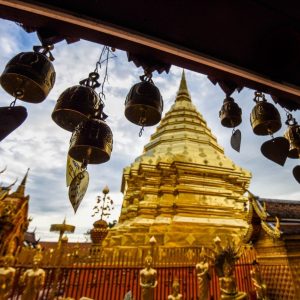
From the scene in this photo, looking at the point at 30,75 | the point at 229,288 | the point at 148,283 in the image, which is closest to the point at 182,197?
the point at 148,283

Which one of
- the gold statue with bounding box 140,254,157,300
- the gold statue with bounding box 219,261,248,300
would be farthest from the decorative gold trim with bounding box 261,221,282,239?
the gold statue with bounding box 140,254,157,300

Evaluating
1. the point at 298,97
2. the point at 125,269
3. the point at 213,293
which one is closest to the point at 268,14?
the point at 298,97

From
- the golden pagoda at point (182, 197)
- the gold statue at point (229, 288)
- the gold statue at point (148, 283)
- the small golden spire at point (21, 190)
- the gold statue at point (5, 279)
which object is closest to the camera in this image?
the gold statue at point (229, 288)

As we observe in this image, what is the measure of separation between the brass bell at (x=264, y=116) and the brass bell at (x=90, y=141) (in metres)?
1.79

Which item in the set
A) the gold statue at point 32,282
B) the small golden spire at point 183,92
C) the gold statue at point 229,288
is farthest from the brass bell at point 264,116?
the small golden spire at point 183,92

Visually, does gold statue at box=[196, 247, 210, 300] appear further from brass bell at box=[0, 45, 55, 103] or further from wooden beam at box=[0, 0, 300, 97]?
brass bell at box=[0, 45, 55, 103]

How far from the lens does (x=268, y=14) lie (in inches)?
65.3

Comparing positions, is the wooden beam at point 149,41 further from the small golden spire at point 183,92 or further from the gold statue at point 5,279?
the small golden spire at point 183,92

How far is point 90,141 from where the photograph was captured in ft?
7.20

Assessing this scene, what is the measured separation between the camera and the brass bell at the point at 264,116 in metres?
2.61

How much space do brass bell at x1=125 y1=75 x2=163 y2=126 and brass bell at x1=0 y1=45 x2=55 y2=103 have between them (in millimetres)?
732

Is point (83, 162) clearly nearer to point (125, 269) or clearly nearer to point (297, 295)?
point (125, 269)

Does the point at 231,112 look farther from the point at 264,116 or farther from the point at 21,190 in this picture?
the point at 21,190

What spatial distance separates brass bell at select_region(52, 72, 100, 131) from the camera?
203 centimetres
